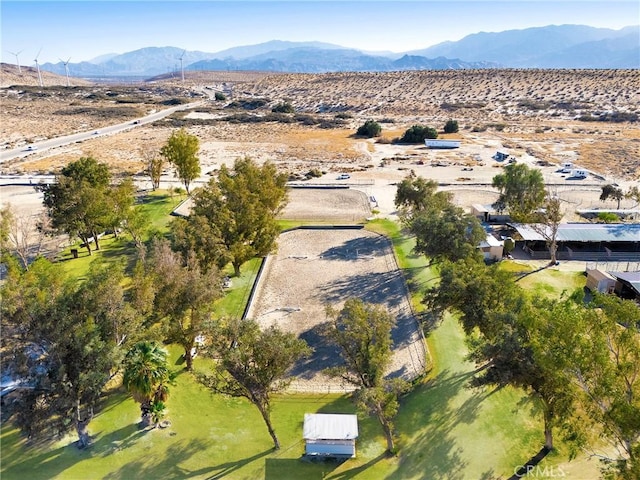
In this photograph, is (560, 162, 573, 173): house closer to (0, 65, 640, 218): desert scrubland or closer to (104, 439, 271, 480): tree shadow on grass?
(0, 65, 640, 218): desert scrubland

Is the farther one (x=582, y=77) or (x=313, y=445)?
(x=582, y=77)

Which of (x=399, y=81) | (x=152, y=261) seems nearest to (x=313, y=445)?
(x=152, y=261)

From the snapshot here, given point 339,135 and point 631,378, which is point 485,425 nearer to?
point 631,378

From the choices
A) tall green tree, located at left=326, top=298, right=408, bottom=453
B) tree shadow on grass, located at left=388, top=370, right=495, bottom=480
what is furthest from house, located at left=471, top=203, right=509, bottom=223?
tall green tree, located at left=326, top=298, right=408, bottom=453

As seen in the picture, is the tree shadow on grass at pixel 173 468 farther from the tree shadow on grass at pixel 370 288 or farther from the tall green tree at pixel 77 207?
the tall green tree at pixel 77 207

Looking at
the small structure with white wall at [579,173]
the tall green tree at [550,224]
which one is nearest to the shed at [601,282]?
the tall green tree at [550,224]

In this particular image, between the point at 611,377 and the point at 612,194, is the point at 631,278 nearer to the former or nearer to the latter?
the point at 612,194
